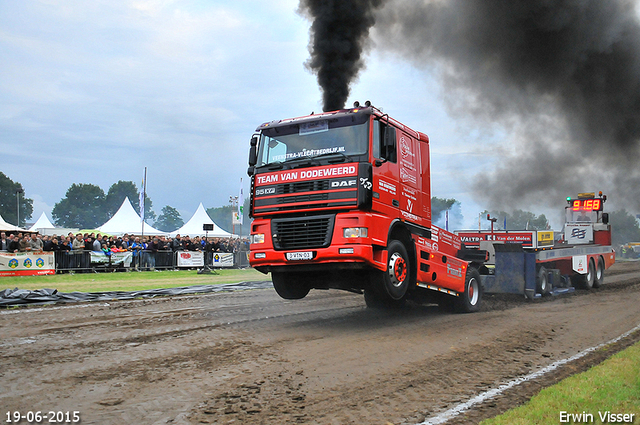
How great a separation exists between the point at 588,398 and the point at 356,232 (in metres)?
3.99

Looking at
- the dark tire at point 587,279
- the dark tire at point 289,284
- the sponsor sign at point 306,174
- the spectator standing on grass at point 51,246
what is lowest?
the dark tire at point 587,279


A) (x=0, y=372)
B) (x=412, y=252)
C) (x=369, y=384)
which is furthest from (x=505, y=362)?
(x=0, y=372)

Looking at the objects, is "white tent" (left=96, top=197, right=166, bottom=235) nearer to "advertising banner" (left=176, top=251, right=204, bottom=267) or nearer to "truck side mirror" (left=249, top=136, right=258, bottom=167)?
"advertising banner" (left=176, top=251, right=204, bottom=267)

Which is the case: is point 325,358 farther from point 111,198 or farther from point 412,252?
point 111,198

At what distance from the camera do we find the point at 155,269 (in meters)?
23.7

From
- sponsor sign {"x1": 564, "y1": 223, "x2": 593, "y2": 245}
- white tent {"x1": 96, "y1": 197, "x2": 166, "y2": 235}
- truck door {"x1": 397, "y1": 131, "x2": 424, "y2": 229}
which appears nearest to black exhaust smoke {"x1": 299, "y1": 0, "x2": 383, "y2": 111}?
truck door {"x1": 397, "y1": 131, "x2": 424, "y2": 229}

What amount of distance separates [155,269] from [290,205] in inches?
665

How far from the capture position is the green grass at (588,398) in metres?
4.34

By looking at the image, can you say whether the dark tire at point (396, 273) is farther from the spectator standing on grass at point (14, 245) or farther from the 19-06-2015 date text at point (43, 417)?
the spectator standing on grass at point (14, 245)

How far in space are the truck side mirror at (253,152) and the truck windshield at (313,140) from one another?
0.08 meters

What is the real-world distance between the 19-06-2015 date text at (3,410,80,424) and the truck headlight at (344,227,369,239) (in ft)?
15.1

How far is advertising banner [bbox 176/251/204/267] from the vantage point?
81.6 ft

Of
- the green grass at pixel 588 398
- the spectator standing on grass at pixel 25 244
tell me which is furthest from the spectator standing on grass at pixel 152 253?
the green grass at pixel 588 398

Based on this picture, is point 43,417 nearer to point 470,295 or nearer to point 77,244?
point 470,295
